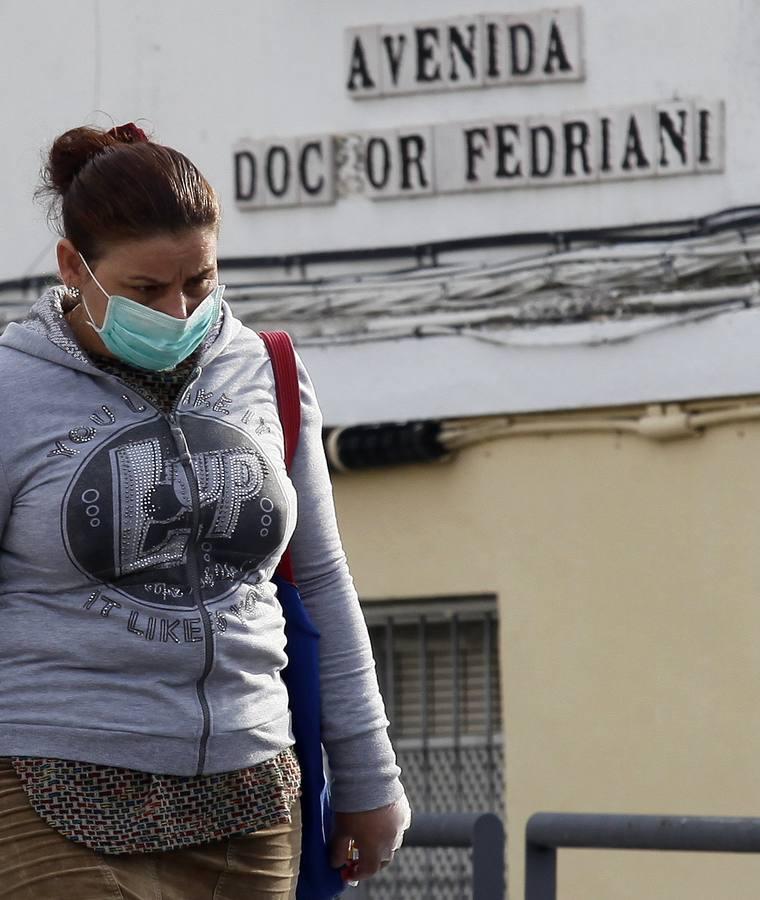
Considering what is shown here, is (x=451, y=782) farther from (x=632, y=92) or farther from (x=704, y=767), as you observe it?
(x=632, y=92)

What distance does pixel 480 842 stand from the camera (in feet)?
14.5

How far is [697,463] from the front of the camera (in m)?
6.47

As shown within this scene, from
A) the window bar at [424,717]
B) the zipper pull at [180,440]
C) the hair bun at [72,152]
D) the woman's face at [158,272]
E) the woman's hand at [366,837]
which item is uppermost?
the hair bun at [72,152]

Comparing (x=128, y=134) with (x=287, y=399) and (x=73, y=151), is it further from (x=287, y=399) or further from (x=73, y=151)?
(x=287, y=399)

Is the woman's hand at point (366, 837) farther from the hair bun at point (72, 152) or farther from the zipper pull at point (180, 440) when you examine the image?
the hair bun at point (72, 152)

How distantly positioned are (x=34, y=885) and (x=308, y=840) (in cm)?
49

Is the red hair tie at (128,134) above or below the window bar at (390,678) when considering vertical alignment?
above

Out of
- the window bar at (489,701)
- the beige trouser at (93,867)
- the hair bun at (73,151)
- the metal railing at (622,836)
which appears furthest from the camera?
the window bar at (489,701)

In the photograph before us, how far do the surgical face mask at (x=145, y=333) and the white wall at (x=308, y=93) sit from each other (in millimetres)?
3955

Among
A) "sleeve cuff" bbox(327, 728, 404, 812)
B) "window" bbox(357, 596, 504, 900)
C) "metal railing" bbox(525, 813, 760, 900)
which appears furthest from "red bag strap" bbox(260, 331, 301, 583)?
"window" bbox(357, 596, 504, 900)

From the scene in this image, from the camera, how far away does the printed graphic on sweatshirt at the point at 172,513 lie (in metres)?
2.70

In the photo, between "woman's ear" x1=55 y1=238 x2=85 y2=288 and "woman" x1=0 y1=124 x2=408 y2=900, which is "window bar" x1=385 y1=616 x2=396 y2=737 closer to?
"woman" x1=0 y1=124 x2=408 y2=900

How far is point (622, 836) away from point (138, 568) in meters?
1.86

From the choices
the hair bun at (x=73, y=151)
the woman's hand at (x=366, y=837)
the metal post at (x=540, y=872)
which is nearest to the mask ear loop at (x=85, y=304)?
the hair bun at (x=73, y=151)
